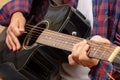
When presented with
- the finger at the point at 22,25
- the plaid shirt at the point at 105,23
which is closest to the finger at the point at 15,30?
the finger at the point at 22,25

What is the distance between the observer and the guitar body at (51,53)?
1.15 m

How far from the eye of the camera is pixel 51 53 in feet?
3.80

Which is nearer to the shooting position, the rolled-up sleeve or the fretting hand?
the fretting hand

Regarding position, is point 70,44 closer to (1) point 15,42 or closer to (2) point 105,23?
(2) point 105,23

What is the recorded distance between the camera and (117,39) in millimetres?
1129

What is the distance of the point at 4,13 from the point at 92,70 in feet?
1.94

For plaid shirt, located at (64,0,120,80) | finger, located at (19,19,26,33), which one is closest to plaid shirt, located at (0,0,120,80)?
plaid shirt, located at (64,0,120,80)

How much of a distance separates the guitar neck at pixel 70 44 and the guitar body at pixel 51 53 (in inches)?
1.2

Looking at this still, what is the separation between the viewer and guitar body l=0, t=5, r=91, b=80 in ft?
3.76

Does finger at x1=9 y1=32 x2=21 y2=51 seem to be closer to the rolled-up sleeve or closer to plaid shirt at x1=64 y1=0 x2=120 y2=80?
the rolled-up sleeve

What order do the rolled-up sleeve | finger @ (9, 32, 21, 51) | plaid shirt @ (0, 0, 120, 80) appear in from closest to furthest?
1. plaid shirt @ (0, 0, 120, 80)
2. finger @ (9, 32, 21, 51)
3. the rolled-up sleeve

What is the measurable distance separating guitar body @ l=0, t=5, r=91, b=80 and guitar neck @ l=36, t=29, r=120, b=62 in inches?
1.2

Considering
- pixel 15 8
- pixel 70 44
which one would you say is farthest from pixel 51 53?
pixel 15 8

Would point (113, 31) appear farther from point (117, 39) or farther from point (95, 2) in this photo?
point (95, 2)
